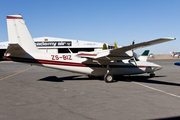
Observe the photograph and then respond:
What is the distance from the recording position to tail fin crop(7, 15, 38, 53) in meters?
10.8

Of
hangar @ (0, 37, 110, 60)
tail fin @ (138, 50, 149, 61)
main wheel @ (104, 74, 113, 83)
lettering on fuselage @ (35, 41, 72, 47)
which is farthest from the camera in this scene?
lettering on fuselage @ (35, 41, 72, 47)

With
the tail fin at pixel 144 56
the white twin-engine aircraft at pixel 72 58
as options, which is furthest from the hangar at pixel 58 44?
the white twin-engine aircraft at pixel 72 58

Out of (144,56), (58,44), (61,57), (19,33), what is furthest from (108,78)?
(58,44)

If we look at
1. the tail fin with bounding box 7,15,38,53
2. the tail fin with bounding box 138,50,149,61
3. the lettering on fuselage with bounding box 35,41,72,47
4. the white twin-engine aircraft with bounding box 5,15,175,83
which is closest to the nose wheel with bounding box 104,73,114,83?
the white twin-engine aircraft with bounding box 5,15,175,83

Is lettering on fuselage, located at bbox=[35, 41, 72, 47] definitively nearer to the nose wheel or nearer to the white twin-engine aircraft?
the white twin-engine aircraft

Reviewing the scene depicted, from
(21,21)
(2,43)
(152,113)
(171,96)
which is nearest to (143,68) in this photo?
(171,96)

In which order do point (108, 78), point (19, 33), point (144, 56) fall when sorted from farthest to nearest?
point (144, 56) < point (108, 78) < point (19, 33)

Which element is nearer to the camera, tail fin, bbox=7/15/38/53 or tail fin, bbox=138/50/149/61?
tail fin, bbox=7/15/38/53

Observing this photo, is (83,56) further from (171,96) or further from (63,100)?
(171,96)

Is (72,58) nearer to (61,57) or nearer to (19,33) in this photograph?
(61,57)

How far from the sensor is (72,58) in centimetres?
1227

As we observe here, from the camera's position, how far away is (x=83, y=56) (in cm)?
1159

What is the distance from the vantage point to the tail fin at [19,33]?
35.4ft

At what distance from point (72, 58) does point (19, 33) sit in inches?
167
